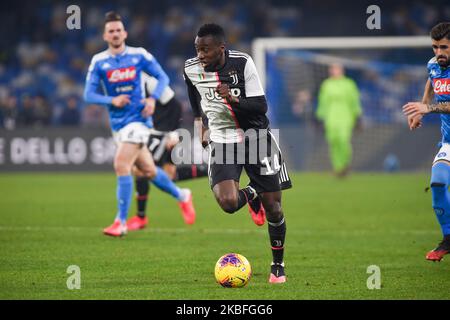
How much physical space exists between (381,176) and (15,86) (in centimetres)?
1198

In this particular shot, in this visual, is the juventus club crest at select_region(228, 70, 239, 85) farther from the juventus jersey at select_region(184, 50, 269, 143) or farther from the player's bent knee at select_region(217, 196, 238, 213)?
the player's bent knee at select_region(217, 196, 238, 213)

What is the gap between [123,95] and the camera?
33.1 ft

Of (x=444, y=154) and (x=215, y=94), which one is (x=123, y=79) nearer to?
(x=215, y=94)

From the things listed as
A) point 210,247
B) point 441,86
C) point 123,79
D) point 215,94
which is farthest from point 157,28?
point 215,94

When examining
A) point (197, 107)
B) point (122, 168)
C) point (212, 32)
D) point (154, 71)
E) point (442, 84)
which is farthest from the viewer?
point (154, 71)

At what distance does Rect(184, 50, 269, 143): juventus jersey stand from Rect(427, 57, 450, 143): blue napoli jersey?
1772 millimetres

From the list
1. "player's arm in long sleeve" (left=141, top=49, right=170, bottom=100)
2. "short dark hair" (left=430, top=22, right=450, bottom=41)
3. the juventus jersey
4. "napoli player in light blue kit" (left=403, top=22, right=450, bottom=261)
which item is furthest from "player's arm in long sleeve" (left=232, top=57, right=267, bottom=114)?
"player's arm in long sleeve" (left=141, top=49, right=170, bottom=100)

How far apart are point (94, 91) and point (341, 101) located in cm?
1068

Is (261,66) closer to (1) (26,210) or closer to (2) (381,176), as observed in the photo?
(2) (381,176)

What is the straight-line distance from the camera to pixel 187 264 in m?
8.20

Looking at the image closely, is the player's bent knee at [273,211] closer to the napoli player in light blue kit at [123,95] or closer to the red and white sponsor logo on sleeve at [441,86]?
the red and white sponsor logo on sleeve at [441,86]

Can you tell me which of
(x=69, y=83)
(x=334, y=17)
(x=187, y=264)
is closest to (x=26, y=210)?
(x=187, y=264)

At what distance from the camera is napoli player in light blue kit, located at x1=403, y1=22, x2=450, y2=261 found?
778 centimetres

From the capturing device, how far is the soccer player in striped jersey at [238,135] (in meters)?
7.21
